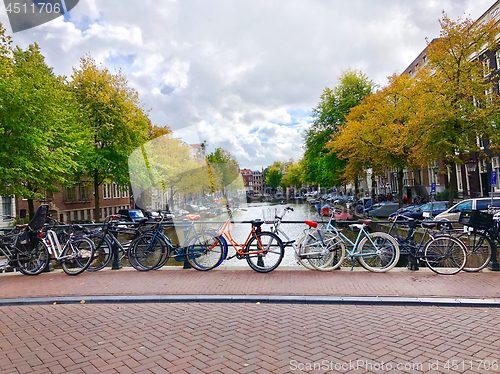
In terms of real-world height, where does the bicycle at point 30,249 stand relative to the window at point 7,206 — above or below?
below

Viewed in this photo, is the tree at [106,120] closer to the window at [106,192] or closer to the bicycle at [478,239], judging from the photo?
the window at [106,192]

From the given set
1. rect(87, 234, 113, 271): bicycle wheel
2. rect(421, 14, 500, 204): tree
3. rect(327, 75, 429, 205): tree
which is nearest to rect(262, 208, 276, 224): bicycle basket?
rect(87, 234, 113, 271): bicycle wheel

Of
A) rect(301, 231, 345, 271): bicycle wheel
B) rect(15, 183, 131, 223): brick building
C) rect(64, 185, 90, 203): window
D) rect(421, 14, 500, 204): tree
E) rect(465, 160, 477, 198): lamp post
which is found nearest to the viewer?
rect(301, 231, 345, 271): bicycle wheel

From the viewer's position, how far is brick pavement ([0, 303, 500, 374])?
389 cm

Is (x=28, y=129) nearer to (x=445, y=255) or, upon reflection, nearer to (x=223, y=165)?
(x=445, y=255)

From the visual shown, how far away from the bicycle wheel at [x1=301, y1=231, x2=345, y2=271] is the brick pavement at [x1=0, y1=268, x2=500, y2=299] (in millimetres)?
268

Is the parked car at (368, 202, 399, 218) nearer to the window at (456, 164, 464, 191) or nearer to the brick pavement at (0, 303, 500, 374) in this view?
the window at (456, 164, 464, 191)

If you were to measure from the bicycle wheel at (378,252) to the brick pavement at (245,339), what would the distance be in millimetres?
2262

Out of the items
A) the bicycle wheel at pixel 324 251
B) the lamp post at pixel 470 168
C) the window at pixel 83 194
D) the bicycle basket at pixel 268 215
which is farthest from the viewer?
the window at pixel 83 194

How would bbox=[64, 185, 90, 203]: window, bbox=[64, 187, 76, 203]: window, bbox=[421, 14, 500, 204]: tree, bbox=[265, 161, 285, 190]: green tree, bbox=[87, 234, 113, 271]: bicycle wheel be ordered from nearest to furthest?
bbox=[87, 234, 113, 271]: bicycle wheel
bbox=[421, 14, 500, 204]: tree
bbox=[64, 187, 76, 203]: window
bbox=[64, 185, 90, 203]: window
bbox=[265, 161, 285, 190]: green tree

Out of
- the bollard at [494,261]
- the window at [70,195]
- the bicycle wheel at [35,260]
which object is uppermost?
the window at [70,195]

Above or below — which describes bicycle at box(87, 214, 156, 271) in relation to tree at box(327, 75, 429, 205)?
below

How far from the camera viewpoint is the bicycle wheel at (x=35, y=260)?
887 cm

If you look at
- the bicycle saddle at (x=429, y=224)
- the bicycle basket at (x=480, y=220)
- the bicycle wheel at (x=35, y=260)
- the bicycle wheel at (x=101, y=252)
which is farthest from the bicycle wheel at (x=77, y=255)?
the bicycle basket at (x=480, y=220)
